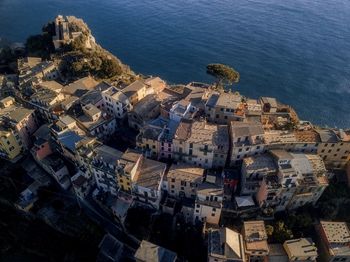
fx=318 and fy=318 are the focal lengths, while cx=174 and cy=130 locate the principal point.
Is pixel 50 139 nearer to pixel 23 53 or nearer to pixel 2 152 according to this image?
pixel 2 152

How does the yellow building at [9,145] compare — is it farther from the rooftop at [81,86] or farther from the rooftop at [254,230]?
the rooftop at [254,230]

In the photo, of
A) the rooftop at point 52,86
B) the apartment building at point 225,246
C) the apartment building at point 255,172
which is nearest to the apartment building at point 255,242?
the apartment building at point 225,246

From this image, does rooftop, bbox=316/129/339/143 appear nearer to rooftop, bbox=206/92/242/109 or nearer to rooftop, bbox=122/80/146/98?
rooftop, bbox=206/92/242/109

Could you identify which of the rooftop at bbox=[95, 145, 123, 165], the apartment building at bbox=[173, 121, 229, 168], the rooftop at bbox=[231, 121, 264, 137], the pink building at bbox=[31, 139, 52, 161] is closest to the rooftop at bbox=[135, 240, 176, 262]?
the rooftop at bbox=[95, 145, 123, 165]

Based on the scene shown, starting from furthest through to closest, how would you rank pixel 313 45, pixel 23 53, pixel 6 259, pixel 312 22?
pixel 312 22 → pixel 313 45 → pixel 23 53 → pixel 6 259

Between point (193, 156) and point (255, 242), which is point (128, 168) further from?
point (255, 242)

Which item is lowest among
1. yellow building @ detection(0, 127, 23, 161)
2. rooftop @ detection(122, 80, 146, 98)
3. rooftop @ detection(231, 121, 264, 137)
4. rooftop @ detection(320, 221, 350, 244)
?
yellow building @ detection(0, 127, 23, 161)

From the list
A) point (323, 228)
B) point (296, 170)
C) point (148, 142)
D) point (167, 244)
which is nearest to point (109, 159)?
point (148, 142)
